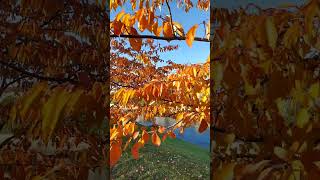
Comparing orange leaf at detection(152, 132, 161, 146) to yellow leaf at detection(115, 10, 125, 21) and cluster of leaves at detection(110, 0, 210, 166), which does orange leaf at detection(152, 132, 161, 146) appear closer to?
cluster of leaves at detection(110, 0, 210, 166)

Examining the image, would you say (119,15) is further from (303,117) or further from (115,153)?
(303,117)

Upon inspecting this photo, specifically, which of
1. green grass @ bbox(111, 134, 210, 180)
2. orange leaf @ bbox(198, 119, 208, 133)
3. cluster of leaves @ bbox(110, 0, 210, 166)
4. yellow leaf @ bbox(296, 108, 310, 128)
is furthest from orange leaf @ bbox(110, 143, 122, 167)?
green grass @ bbox(111, 134, 210, 180)

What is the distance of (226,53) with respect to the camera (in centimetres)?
153

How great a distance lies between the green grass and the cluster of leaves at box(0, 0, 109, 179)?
535cm

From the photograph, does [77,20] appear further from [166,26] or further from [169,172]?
[169,172]

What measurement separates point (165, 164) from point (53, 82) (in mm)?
6051

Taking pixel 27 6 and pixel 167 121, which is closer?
pixel 27 6

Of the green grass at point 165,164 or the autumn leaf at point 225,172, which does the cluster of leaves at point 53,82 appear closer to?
the autumn leaf at point 225,172

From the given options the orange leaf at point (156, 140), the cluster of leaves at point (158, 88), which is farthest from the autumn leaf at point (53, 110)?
the orange leaf at point (156, 140)

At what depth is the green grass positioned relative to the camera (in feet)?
22.8

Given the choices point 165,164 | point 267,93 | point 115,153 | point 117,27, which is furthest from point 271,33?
point 165,164

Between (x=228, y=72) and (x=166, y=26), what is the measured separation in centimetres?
59

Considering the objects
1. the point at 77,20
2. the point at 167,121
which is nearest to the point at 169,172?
the point at 167,121

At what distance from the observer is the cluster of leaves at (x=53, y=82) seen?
149 centimetres
